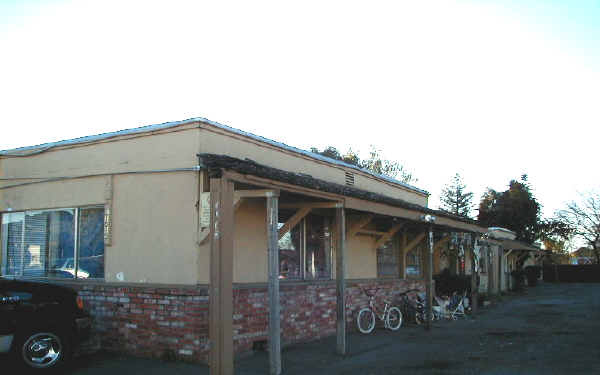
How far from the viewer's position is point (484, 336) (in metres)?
12.8

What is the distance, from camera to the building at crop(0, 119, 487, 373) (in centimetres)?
834

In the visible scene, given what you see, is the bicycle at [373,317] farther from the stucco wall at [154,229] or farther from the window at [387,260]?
the stucco wall at [154,229]

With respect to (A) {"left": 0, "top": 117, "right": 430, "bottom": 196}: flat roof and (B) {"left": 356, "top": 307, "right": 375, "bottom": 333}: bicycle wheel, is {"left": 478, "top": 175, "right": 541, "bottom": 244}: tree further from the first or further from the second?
(A) {"left": 0, "top": 117, "right": 430, "bottom": 196}: flat roof

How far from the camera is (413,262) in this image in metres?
18.5

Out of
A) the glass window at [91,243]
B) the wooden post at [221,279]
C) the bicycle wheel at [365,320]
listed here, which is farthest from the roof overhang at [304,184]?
the glass window at [91,243]

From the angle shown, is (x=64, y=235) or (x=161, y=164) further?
(x=64, y=235)

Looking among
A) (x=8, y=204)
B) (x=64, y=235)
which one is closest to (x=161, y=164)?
(x=64, y=235)

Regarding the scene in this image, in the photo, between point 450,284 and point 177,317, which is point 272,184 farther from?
point 450,284

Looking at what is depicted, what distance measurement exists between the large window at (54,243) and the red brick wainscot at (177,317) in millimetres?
518

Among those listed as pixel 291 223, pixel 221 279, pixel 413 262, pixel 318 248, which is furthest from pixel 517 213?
pixel 221 279

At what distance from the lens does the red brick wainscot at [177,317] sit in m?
8.96

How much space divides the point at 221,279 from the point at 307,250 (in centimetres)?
521

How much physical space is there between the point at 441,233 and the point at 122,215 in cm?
1194

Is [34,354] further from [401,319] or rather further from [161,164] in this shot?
[401,319]
